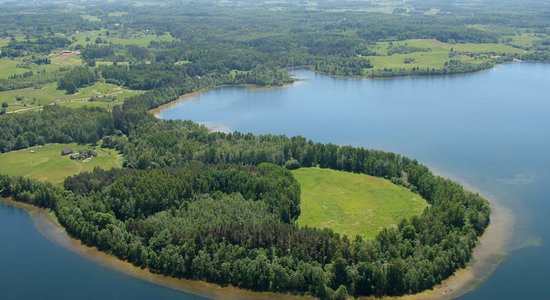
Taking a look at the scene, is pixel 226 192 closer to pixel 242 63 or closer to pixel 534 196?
pixel 534 196

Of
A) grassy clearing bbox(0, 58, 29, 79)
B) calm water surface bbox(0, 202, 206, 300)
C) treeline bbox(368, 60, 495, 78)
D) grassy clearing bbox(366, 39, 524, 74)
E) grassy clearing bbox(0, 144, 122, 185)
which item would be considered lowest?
calm water surface bbox(0, 202, 206, 300)

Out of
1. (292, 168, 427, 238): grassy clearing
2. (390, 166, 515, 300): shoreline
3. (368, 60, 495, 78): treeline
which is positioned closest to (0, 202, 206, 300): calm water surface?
(292, 168, 427, 238): grassy clearing

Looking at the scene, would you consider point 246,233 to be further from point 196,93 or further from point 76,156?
point 196,93

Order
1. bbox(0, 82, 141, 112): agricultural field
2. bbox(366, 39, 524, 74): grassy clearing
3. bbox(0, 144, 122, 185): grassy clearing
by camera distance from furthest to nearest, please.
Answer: bbox(366, 39, 524, 74): grassy clearing
bbox(0, 82, 141, 112): agricultural field
bbox(0, 144, 122, 185): grassy clearing

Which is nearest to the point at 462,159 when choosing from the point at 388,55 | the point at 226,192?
the point at 226,192

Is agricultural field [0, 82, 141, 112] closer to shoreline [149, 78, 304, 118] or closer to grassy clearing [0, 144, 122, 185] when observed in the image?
shoreline [149, 78, 304, 118]
